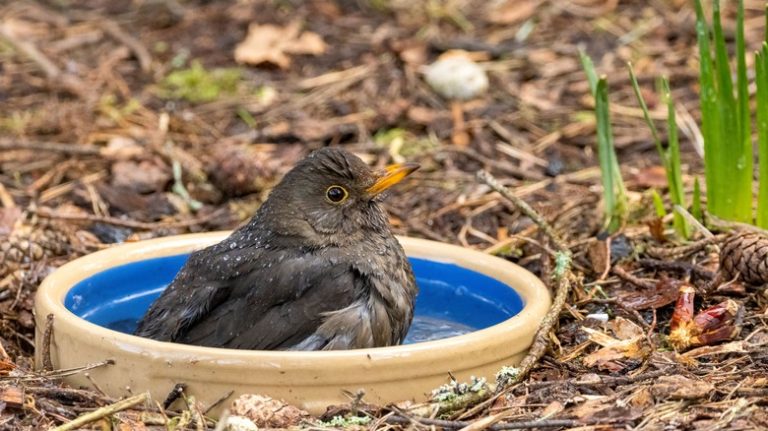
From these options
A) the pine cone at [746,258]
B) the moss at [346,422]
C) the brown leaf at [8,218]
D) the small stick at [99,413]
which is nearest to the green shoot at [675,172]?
the pine cone at [746,258]

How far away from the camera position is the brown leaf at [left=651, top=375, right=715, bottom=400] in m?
3.64

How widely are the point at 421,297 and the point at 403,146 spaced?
1974 mm

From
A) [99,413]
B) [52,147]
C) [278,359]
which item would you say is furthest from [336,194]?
[52,147]

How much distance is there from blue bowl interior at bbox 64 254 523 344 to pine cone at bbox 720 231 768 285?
89 cm

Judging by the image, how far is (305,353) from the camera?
3.75 metres

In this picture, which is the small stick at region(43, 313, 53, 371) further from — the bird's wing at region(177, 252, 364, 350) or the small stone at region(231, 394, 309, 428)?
the small stone at region(231, 394, 309, 428)

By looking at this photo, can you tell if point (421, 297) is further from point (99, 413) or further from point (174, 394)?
point (99, 413)

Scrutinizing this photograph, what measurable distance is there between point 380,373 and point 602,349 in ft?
3.09

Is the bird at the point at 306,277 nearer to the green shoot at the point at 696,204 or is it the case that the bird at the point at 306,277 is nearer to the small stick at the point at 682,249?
the small stick at the point at 682,249

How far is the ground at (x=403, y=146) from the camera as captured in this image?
155 inches

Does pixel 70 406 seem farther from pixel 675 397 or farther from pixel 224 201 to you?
pixel 224 201

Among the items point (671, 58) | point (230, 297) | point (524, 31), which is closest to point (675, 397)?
point (230, 297)

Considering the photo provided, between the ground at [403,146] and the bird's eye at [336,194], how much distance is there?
38.3 inches

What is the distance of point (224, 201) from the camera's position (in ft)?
21.3
